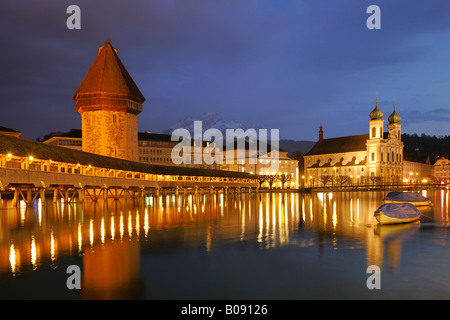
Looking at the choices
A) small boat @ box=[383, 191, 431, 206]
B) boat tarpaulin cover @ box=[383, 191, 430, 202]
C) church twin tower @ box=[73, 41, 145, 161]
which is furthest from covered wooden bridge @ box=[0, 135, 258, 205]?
boat tarpaulin cover @ box=[383, 191, 430, 202]

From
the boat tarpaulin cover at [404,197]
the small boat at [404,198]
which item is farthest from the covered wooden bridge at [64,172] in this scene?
the boat tarpaulin cover at [404,197]

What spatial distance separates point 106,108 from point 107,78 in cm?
462

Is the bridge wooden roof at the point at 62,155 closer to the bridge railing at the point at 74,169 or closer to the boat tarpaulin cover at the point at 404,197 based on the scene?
the bridge railing at the point at 74,169

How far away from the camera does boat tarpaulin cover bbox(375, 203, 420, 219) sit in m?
23.4

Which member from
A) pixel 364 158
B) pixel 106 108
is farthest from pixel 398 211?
pixel 364 158

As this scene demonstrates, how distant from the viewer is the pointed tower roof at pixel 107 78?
58.6 metres

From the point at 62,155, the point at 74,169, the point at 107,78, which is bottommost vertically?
the point at 74,169

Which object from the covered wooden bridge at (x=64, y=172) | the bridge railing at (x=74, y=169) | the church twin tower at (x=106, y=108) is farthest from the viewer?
the church twin tower at (x=106, y=108)

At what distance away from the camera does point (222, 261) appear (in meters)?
13.4

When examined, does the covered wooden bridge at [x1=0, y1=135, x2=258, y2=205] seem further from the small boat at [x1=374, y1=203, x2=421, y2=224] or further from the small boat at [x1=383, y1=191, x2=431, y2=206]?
the small boat at [x1=383, y1=191, x2=431, y2=206]

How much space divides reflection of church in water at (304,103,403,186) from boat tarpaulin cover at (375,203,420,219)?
299 feet

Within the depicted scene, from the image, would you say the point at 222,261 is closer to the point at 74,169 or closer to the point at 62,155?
the point at 62,155

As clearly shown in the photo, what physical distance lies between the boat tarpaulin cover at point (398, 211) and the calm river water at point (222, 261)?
4.27ft

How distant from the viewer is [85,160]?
3738 cm
